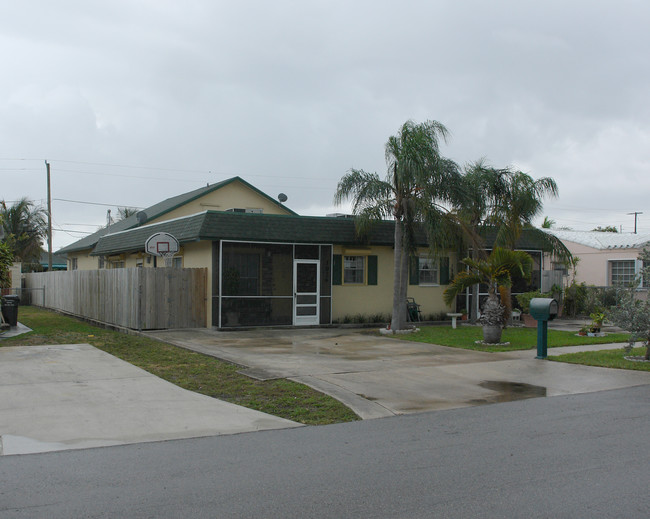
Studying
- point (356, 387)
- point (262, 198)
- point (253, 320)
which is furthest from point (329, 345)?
point (262, 198)

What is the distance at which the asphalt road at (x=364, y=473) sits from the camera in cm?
487

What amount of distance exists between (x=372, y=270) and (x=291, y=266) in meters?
3.13

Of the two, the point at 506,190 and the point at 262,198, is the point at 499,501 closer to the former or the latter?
the point at 506,190

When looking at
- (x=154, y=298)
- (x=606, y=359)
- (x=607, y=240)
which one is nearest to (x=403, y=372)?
(x=606, y=359)

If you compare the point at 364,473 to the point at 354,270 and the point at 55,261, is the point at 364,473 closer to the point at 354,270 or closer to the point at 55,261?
the point at 354,270

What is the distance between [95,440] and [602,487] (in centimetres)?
510

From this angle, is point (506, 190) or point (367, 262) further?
point (367, 262)

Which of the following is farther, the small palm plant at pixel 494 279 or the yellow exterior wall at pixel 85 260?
the yellow exterior wall at pixel 85 260

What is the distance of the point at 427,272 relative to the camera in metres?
22.9

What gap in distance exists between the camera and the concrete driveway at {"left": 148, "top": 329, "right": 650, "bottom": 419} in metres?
9.33

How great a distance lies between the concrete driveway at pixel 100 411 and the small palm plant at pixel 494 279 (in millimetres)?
8494

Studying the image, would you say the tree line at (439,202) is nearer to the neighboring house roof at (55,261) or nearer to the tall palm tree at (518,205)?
the tall palm tree at (518,205)

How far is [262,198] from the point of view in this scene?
35.6 metres

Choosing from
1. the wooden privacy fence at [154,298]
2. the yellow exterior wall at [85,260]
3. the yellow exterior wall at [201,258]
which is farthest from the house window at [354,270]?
the yellow exterior wall at [85,260]
